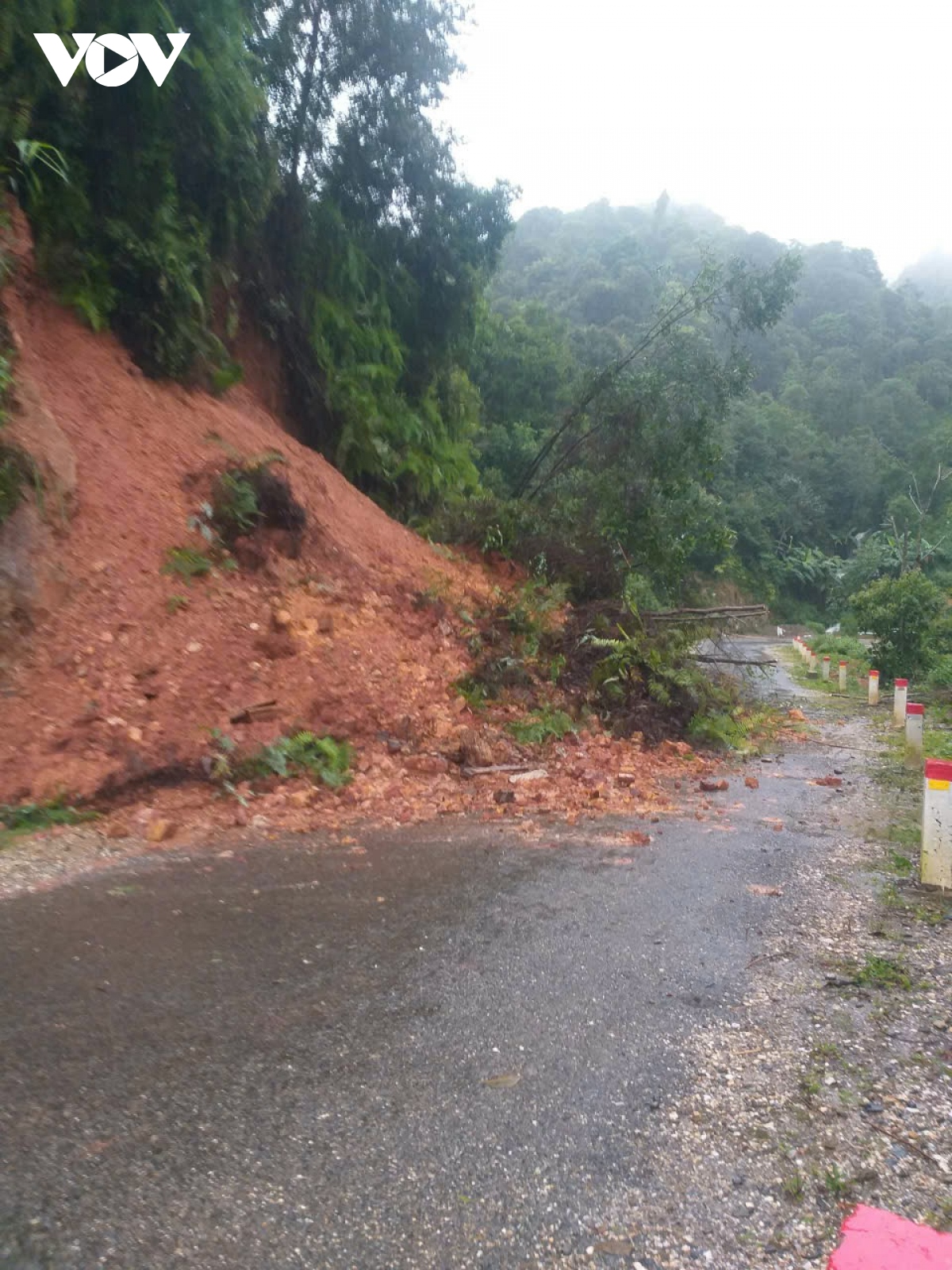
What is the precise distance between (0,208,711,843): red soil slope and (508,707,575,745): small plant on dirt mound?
258 millimetres

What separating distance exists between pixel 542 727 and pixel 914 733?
4415 millimetres

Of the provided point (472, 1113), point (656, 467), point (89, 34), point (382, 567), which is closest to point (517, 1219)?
point (472, 1113)

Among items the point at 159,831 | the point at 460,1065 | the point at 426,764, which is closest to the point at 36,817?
the point at 159,831

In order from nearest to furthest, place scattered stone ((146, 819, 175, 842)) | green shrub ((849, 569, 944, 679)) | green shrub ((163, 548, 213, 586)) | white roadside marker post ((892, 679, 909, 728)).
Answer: scattered stone ((146, 819, 175, 842)), green shrub ((163, 548, 213, 586)), white roadside marker post ((892, 679, 909, 728)), green shrub ((849, 569, 944, 679))

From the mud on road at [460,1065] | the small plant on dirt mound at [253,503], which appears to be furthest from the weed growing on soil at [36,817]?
the small plant on dirt mound at [253,503]

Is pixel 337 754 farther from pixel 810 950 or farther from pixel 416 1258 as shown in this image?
pixel 416 1258

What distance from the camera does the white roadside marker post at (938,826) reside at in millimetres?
5582

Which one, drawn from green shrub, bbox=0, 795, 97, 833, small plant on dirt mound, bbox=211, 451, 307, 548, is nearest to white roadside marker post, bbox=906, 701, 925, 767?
small plant on dirt mound, bbox=211, 451, 307, 548

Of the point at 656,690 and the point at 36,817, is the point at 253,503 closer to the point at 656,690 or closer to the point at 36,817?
the point at 36,817

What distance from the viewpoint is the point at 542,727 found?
9352 mm

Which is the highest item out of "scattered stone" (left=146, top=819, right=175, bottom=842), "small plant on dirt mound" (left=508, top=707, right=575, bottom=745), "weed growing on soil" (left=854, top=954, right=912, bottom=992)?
"small plant on dirt mound" (left=508, top=707, right=575, bottom=745)

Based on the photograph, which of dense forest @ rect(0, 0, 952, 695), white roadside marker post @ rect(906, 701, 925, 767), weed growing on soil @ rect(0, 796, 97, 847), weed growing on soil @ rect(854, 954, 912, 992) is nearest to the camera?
weed growing on soil @ rect(854, 954, 912, 992)

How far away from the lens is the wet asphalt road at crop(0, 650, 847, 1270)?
254 centimetres

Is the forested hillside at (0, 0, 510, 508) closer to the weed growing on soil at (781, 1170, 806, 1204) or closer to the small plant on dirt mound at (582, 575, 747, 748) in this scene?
the small plant on dirt mound at (582, 575, 747, 748)
